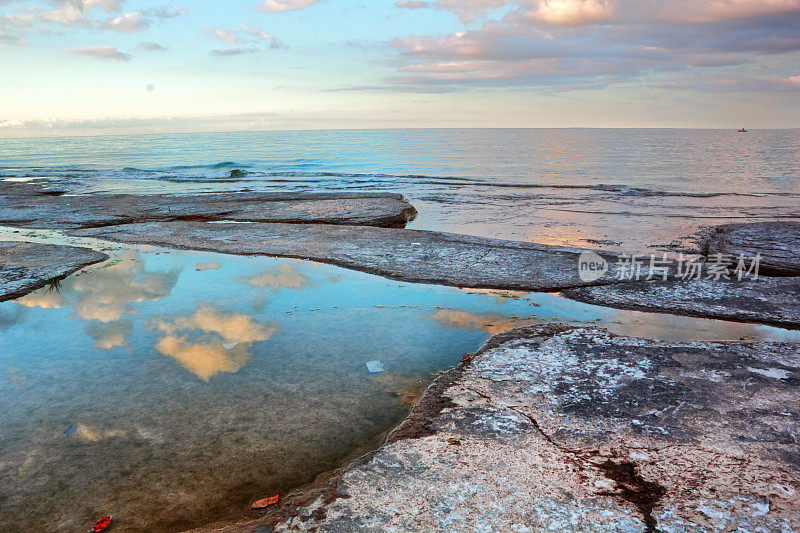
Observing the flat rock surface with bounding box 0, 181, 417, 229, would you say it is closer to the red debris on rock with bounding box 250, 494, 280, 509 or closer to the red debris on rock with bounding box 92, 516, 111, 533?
the red debris on rock with bounding box 250, 494, 280, 509

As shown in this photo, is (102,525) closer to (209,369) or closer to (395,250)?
(209,369)

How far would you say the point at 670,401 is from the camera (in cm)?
359

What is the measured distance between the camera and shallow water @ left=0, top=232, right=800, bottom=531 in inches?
120

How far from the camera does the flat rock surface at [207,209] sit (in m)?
11.8

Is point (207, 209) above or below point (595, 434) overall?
above

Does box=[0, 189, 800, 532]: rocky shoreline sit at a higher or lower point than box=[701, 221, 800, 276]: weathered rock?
lower

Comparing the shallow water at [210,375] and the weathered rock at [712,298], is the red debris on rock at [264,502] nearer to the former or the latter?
the shallow water at [210,375]

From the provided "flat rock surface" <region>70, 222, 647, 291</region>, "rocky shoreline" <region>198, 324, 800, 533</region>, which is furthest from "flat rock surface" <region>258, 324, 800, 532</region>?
"flat rock surface" <region>70, 222, 647, 291</region>

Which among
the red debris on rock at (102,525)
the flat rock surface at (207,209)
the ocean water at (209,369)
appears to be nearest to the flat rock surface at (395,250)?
the ocean water at (209,369)

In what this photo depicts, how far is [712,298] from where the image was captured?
603 centimetres

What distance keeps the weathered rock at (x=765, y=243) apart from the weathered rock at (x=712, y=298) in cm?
82

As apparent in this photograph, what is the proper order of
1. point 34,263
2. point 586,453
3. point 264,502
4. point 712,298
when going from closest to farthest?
point 264,502 → point 586,453 → point 712,298 → point 34,263

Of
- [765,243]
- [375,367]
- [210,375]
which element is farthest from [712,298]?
[210,375]

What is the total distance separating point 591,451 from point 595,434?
21 cm
